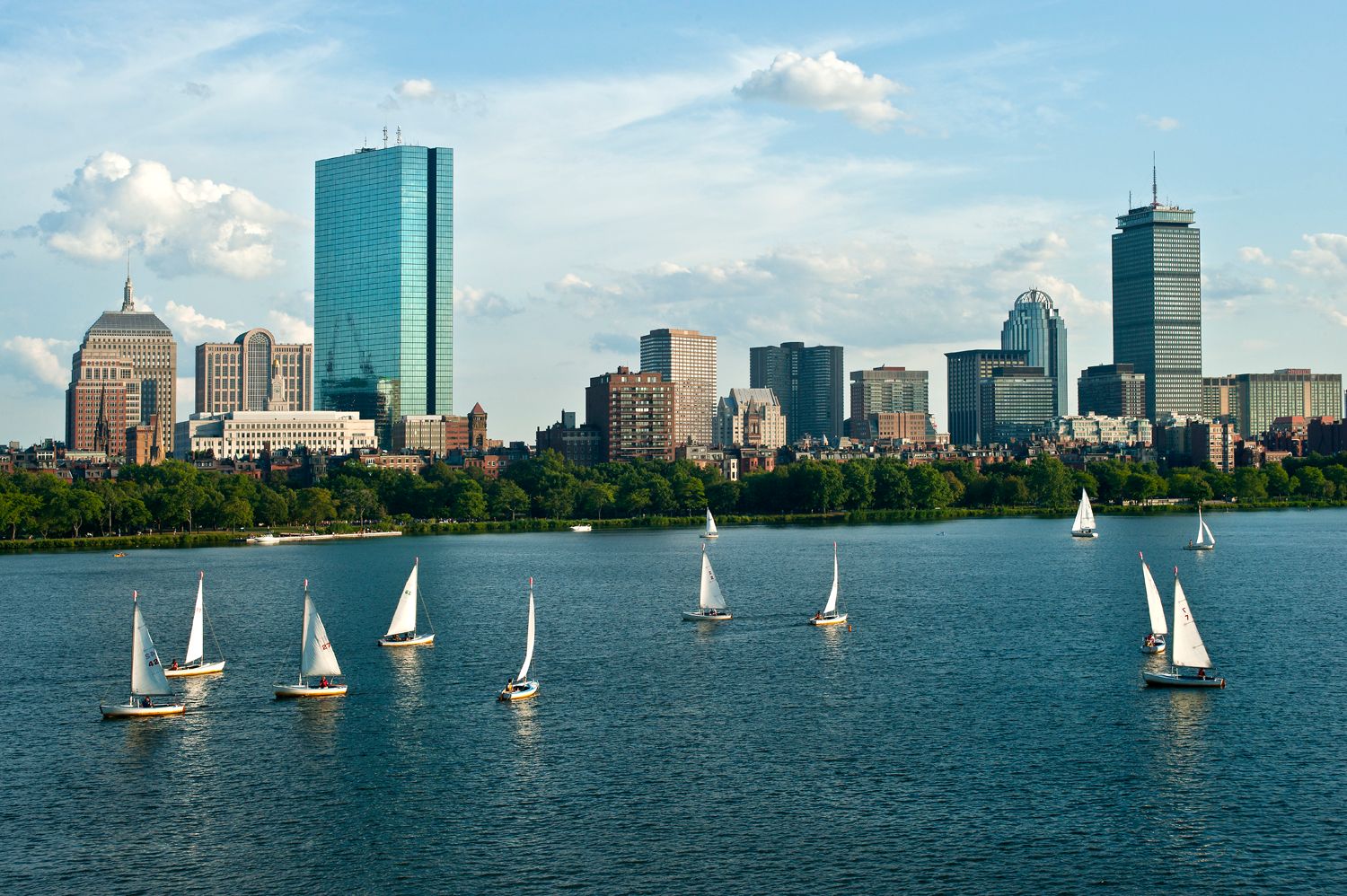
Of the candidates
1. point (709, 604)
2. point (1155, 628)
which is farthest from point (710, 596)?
point (1155, 628)

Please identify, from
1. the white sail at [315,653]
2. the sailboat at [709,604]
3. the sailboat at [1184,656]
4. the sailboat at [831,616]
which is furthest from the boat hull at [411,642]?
the sailboat at [1184,656]

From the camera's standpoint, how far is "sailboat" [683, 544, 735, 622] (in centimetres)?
10638

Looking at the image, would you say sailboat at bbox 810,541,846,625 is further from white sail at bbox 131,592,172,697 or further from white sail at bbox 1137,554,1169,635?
white sail at bbox 131,592,172,697

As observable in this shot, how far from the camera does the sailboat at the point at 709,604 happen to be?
349ft

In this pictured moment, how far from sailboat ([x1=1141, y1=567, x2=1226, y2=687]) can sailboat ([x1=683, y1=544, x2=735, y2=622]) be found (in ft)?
114

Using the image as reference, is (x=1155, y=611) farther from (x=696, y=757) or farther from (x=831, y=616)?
(x=696, y=757)

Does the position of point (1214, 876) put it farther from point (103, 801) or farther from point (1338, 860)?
point (103, 801)

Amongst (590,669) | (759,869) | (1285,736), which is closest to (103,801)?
(759,869)

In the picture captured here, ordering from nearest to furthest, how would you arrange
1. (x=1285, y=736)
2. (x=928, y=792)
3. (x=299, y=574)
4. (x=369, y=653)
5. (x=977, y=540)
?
(x=928, y=792) < (x=1285, y=736) < (x=369, y=653) < (x=299, y=574) < (x=977, y=540)

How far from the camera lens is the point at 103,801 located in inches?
2290

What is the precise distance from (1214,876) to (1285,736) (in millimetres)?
20248

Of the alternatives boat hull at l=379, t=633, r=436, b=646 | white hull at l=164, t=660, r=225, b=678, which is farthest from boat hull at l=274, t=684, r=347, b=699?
boat hull at l=379, t=633, r=436, b=646

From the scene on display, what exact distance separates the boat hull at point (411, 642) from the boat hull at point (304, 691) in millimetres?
16689

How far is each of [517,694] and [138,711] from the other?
59.8 ft
